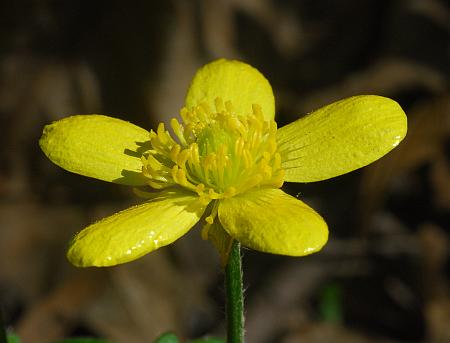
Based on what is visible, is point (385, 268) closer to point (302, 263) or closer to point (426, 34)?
point (302, 263)

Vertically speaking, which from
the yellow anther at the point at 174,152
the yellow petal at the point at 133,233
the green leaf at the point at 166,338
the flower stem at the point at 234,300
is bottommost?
the green leaf at the point at 166,338

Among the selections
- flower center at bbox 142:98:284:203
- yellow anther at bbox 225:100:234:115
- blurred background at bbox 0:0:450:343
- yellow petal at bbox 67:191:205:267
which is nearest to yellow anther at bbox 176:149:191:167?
flower center at bbox 142:98:284:203

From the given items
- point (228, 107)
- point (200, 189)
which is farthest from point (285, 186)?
point (200, 189)

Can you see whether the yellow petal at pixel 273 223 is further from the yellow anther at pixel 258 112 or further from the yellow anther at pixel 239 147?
the yellow anther at pixel 258 112

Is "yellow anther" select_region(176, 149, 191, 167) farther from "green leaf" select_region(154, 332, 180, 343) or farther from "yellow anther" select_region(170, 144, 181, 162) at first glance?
"green leaf" select_region(154, 332, 180, 343)

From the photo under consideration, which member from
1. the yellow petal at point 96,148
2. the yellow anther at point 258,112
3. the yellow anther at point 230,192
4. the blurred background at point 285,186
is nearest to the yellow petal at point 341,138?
the yellow anther at point 258,112

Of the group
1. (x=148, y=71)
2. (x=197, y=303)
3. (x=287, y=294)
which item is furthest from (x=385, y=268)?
(x=148, y=71)

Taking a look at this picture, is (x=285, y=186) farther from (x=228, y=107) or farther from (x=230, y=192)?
(x=230, y=192)
